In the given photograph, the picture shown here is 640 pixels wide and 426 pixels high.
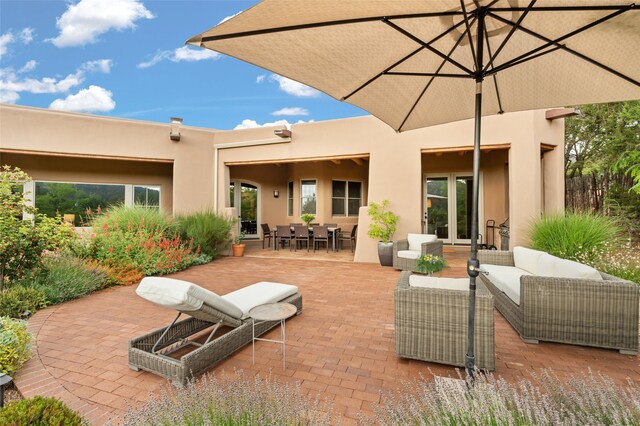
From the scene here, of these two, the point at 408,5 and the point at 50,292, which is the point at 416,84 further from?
the point at 50,292

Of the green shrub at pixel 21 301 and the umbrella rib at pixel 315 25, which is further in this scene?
the green shrub at pixel 21 301

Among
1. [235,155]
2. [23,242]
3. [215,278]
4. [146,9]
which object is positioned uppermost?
[146,9]

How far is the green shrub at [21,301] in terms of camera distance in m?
3.85

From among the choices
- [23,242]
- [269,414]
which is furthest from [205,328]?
[23,242]

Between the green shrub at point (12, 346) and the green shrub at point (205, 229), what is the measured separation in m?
5.23

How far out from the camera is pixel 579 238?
16.8 feet

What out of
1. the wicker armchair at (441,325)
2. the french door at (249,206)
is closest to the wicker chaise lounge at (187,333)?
the wicker armchair at (441,325)

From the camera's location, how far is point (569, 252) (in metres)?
5.15

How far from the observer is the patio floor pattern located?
2334 millimetres

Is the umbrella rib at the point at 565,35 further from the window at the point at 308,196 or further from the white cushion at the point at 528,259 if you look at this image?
the window at the point at 308,196

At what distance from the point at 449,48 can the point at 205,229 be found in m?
7.43

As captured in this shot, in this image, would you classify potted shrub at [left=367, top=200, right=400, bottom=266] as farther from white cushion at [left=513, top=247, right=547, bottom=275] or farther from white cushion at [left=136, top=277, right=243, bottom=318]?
white cushion at [left=136, top=277, right=243, bottom=318]

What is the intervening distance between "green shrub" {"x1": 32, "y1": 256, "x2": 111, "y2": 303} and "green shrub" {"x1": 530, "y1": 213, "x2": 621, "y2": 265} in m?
7.89

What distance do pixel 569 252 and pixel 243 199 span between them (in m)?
10.7
